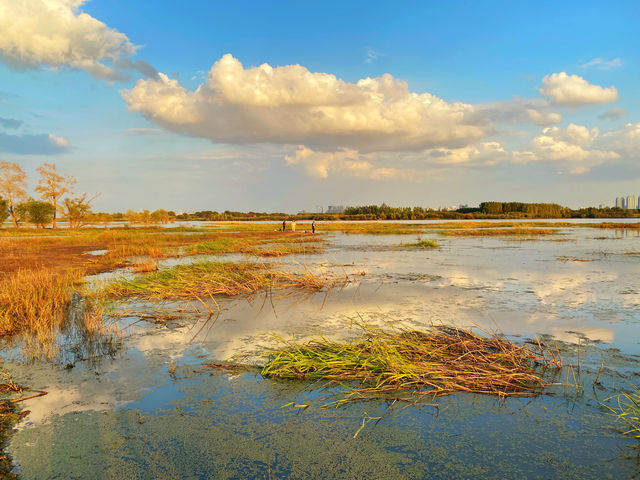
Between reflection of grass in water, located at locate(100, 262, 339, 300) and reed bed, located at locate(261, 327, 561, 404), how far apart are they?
18.7 ft

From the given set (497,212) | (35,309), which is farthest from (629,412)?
(497,212)

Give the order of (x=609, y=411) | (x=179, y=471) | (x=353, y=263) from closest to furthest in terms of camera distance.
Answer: (x=179, y=471) < (x=609, y=411) < (x=353, y=263)

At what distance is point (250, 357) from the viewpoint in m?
6.32

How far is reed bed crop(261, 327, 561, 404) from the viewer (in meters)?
4.98

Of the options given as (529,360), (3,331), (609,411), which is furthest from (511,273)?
(3,331)

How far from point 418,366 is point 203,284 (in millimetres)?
8020

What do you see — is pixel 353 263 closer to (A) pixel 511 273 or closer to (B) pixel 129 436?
(A) pixel 511 273

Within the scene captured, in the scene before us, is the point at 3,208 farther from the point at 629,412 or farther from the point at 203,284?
the point at 629,412

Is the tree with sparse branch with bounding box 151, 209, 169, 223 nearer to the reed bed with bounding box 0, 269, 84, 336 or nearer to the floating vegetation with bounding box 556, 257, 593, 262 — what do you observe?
the reed bed with bounding box 0, 269, 84, 336

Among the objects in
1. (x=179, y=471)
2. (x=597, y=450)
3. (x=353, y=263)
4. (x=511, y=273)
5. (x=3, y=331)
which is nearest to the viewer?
(x=179, y=471)

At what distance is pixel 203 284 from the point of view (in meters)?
11.7

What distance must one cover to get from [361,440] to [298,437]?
650mm

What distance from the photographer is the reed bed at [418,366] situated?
4.98 m

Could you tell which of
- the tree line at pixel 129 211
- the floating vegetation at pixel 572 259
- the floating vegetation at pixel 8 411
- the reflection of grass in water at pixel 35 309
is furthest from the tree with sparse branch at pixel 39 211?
the floating vegetation at pixel 572 259
